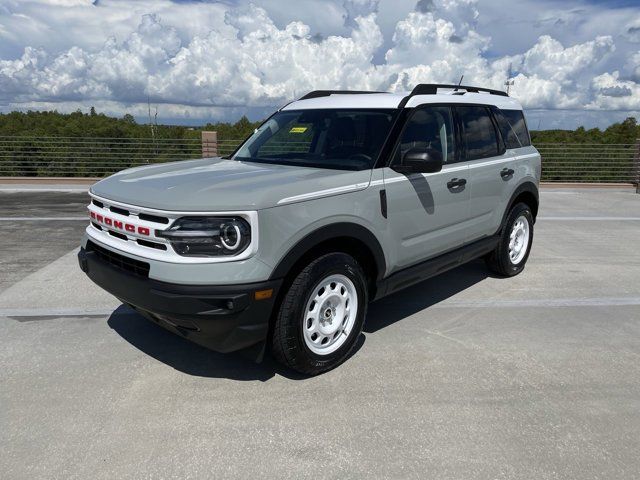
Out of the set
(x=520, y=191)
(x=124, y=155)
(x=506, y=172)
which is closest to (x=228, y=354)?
(x=506, y=172)

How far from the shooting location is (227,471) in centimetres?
253

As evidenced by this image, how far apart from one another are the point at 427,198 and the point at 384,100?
865 mm

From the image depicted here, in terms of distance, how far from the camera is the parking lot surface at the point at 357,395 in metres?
2.61

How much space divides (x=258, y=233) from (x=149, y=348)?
5.38 ft

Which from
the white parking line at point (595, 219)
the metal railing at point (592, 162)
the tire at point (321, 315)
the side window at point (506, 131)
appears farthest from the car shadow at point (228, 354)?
the metal railing at point (592, 162)

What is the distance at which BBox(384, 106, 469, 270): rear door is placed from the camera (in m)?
3.80

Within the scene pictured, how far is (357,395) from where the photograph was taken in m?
3.24

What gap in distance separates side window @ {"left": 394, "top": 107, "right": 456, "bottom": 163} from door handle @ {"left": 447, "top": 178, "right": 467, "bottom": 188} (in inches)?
6.8

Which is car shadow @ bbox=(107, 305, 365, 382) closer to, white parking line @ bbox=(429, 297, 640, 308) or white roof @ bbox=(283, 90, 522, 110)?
white parking line @ bbox=(429, 297, 640, 308)

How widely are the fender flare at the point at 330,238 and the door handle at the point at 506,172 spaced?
79.8 inches

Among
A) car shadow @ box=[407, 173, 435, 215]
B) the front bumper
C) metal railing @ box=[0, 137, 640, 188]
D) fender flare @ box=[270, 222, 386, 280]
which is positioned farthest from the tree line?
the front bumper

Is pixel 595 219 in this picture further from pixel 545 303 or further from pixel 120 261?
pixel 120 261

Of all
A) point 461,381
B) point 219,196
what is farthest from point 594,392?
point 219,196

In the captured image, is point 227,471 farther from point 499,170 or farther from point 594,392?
point 499,170
